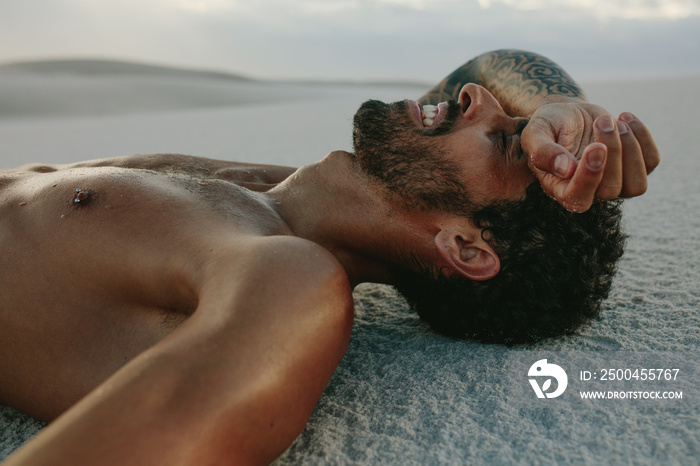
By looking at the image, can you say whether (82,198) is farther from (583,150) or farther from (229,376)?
(583,150)

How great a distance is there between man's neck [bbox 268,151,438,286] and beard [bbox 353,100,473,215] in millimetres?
50

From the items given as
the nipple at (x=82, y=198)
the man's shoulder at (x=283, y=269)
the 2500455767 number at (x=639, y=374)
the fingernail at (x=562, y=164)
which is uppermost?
the fingernail at (x=562, y=164)

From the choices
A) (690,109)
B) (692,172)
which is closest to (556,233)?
(692,172)

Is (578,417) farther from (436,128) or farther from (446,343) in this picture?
(436,128)

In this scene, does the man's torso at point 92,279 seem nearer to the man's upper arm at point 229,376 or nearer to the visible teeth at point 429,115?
the man's upper arm at point 229,376

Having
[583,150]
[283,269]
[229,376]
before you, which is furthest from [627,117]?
[229,376]

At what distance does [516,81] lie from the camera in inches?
93.1

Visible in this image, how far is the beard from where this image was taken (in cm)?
152

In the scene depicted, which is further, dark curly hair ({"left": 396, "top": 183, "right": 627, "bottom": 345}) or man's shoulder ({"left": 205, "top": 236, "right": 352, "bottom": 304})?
dark curly hair ({"left": 396, "top": 183, "right": 627, "bottom": 345})

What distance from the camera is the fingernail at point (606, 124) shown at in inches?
47.3

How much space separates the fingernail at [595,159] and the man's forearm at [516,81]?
0.93 meters

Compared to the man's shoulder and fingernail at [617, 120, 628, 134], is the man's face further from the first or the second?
the man's shoulder

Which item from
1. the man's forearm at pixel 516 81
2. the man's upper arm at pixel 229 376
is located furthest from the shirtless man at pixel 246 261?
the man's forearm at pixel 516 81

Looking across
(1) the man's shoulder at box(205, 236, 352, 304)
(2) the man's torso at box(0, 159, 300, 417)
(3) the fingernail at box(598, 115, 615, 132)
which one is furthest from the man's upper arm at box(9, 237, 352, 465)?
(3) the fingernail at box(598, 115, 615, 132)
